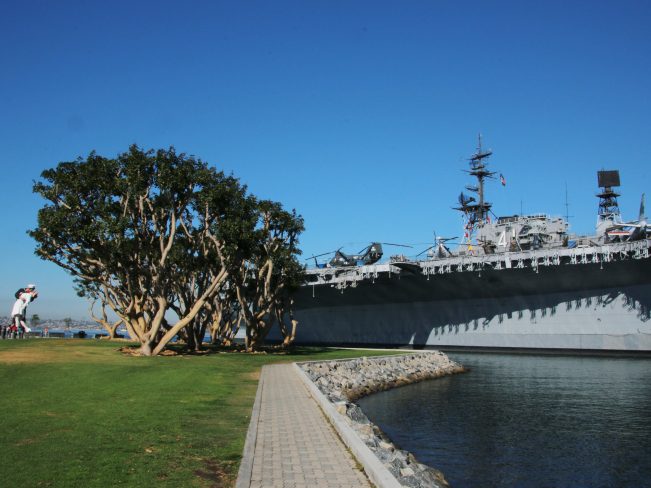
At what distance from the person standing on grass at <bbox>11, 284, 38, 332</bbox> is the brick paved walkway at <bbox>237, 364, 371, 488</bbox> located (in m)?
34.7

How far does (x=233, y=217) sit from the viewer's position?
110ft

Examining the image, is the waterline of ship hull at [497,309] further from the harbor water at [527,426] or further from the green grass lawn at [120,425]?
the green grass lawn at [120,425]

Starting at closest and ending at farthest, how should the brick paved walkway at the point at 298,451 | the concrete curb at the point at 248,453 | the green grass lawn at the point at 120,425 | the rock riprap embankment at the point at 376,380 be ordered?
the concrete curb at the point at 248,453 → the brick paved walkway at the point at 298,451 → the green grass lawn at the point at 120,425 → the rock riprap embankment at the point at 376,380

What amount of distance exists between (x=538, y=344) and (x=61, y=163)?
3957 centimetres

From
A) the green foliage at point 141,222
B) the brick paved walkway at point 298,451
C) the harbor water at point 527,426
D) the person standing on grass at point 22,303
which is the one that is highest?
the green foliage at point 141,222

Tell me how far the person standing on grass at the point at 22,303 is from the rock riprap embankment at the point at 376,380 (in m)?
27.3

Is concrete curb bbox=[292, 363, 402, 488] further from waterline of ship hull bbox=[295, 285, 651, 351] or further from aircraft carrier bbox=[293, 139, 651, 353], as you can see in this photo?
waterline of ship hull bbox=[295, 285, 651, 351]

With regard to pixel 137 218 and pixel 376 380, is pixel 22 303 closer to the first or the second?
pixel 137 218

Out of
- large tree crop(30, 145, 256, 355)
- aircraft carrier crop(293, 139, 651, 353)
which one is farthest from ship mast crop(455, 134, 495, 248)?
large tree crop(30, 145, 256, 355)

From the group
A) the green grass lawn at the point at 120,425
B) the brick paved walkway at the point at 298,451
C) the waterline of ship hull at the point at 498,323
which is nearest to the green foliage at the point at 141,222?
the green grass lawn at the point at 120,425

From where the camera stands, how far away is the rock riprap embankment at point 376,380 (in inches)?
404

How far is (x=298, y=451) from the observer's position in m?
9.86

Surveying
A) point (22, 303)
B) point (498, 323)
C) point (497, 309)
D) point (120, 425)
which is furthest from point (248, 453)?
point (498, 323)

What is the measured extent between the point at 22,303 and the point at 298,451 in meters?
42.2
